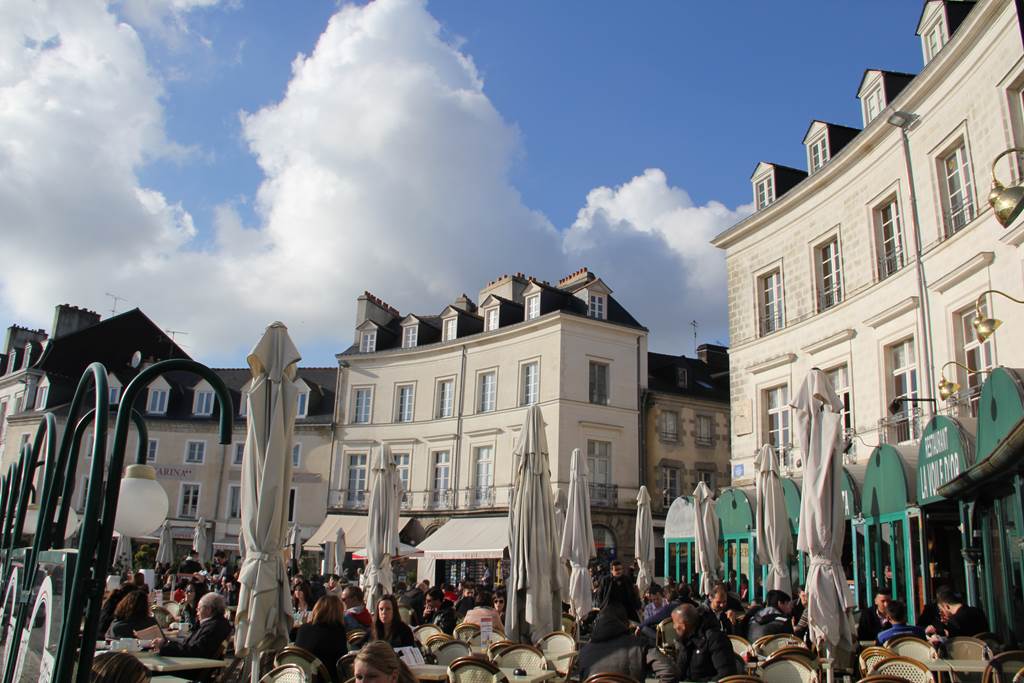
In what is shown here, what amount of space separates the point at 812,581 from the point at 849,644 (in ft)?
2.12

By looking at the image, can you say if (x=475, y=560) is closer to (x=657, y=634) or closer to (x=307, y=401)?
(x=307, y=401)

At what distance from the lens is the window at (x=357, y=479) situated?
3319 centimetres

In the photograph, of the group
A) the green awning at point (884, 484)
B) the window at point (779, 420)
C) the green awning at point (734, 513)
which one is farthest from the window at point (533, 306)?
the green awning at point (884, 484)

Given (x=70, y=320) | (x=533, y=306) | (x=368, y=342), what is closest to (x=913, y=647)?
(x=533, y=306)

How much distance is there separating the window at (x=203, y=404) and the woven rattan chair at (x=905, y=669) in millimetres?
34832

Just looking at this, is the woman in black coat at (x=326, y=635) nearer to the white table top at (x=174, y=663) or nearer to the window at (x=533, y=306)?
the white table top at (x=174, y=663)

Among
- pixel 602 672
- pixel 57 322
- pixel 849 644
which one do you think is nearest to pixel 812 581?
pixel 849 644

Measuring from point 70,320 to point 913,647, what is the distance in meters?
45.2

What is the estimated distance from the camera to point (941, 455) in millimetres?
11141

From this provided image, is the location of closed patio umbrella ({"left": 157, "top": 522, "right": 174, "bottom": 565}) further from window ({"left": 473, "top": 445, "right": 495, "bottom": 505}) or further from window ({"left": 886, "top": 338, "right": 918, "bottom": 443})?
window ({"left": 886, "top": 338, "right": 918, "bottom": 443})

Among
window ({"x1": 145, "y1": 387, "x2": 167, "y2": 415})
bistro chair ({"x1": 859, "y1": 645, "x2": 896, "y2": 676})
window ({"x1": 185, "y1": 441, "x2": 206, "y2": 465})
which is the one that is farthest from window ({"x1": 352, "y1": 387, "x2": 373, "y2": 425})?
bistro chair ({"x1": 859, "y1": 645, "x2": 896, "y2": 676})

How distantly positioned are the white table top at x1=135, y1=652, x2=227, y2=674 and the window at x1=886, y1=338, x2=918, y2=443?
12.5 meters

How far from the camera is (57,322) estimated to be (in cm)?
4300

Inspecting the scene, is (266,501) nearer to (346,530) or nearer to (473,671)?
(473,671)
